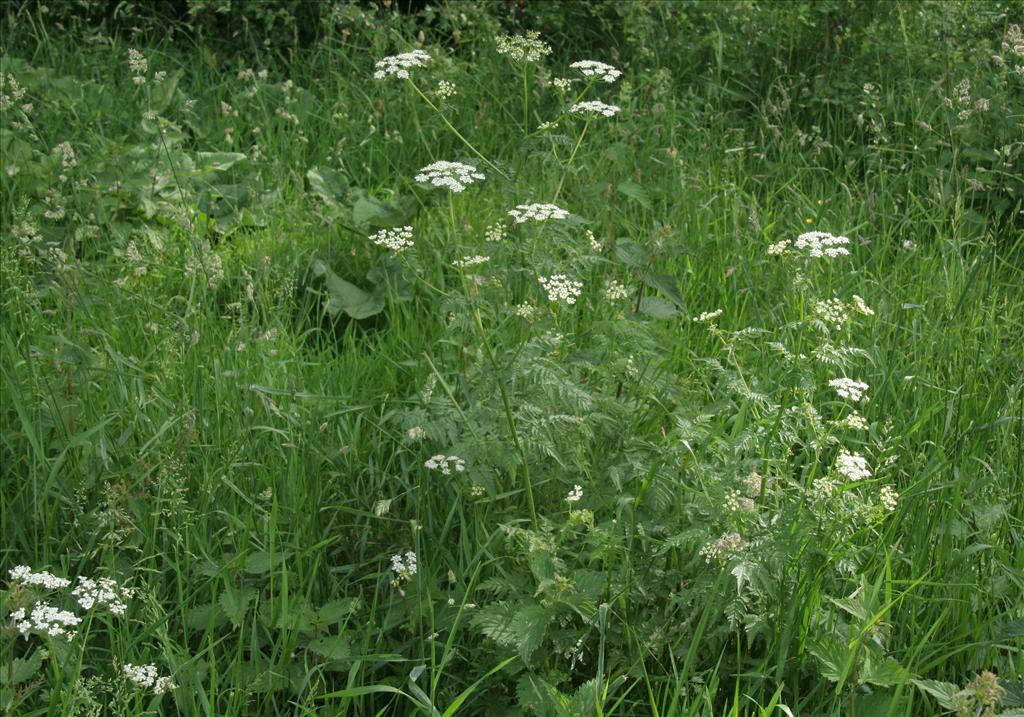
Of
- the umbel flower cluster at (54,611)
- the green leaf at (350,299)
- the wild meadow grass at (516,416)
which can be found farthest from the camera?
the green leaf at (350,299)

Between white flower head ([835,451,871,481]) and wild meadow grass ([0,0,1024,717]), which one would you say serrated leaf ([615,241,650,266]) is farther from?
white flower head ([835,451,871,481])

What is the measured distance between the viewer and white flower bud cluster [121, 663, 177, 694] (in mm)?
1791

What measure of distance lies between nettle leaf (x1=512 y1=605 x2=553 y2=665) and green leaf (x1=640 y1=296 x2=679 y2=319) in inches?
36.6

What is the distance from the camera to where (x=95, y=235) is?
3553 millimetres

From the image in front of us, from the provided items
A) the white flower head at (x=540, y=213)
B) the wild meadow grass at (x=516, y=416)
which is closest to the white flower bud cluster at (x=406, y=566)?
the wild meadow grass at (x=516, y=416)

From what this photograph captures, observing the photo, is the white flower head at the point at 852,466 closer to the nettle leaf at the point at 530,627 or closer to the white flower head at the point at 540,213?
the nettle leaf at the point at 530,627

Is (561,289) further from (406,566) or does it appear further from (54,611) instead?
(54,611)

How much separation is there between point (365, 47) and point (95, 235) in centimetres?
189

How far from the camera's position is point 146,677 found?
6.15 feet

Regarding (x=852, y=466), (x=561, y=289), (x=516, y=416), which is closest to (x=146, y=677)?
(x=516, y=416)

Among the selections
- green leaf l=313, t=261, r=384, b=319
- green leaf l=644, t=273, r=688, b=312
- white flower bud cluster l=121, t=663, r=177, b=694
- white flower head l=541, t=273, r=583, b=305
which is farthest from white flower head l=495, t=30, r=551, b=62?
white flower bud cluster l=121, t=663, r=177, b=694

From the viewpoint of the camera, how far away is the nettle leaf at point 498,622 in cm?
200

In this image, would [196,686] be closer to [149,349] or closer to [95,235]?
[149,349]

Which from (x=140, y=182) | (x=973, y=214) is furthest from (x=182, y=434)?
(x=973, y=214)
